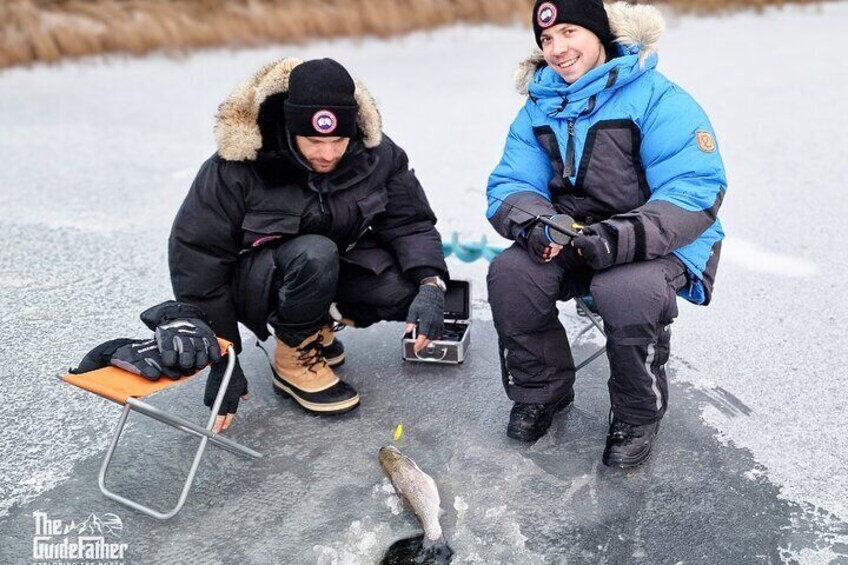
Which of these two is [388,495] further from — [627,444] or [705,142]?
[705,142]

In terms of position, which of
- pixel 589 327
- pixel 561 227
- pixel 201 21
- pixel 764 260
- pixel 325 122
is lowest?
pixel 764 260

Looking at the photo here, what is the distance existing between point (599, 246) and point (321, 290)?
867 mm

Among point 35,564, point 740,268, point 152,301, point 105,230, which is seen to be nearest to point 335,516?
point 35,564

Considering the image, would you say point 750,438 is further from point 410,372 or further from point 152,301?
point 152,301

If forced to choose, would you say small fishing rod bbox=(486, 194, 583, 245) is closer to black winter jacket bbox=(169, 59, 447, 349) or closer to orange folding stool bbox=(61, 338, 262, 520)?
black winter jacket bbox=(169, 59, 447, 349)

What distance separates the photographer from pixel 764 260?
384cm

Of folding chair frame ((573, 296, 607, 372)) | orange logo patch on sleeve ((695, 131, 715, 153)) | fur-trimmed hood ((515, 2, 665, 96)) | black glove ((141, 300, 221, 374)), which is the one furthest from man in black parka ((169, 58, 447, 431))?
orange logo patch on sleeve ((695, 131, 715, 153))

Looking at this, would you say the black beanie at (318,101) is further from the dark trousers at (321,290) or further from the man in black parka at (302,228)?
the dark trousers at (321,290)

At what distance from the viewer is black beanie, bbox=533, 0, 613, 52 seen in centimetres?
256

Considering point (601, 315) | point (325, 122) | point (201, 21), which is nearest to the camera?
point (601, 315)

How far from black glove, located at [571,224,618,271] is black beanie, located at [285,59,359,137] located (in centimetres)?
76

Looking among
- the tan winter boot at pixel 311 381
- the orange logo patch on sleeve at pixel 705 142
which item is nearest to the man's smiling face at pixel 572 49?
the orange logo patch on sleeve at pixel 705 142

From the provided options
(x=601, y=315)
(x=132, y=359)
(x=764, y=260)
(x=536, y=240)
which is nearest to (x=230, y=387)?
(x=132, y=359)

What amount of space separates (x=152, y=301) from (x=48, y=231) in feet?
3.63
